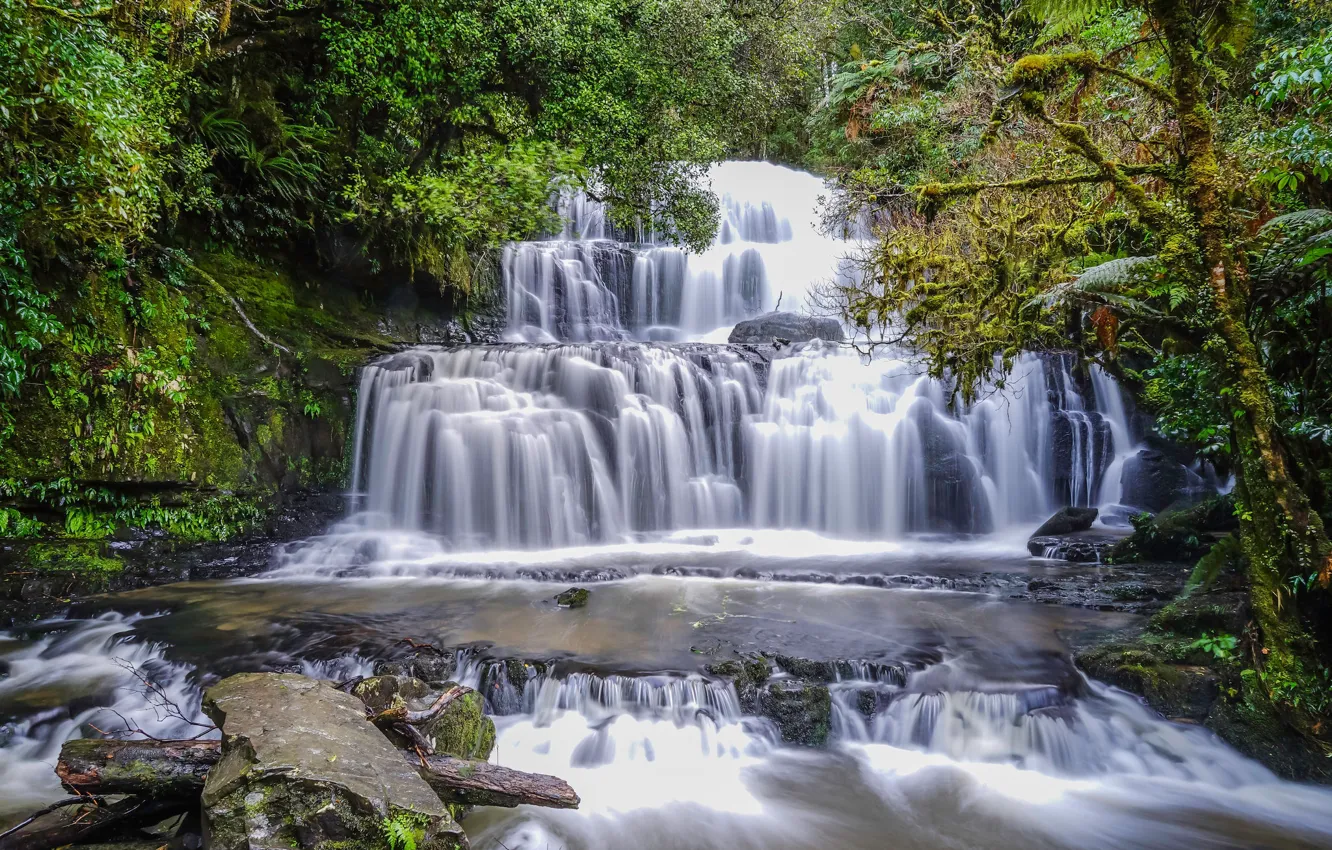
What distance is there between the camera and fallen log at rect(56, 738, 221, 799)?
308 centimetres

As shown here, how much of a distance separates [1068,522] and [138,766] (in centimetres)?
1042

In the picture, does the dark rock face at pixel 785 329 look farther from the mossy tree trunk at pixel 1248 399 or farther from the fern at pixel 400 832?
the fern at pixel 400 832

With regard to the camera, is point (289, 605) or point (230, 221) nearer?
point (289, 605)

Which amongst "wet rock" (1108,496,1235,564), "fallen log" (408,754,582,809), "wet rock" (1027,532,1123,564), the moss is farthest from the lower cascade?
"fallen log" (408,754,582,809)

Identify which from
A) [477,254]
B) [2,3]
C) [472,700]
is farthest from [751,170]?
[472,700]

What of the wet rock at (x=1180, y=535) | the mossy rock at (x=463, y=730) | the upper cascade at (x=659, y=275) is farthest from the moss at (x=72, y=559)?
the wet rock at (x=1180, y=535)

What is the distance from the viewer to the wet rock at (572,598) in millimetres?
7129

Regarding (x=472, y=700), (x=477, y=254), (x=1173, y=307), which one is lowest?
(x=472, y=700)

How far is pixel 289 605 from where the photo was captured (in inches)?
280

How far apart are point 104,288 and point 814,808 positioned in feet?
29.4

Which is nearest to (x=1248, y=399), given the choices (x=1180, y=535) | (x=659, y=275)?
(x=1180, y=535)

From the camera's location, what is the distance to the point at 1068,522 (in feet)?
32.6

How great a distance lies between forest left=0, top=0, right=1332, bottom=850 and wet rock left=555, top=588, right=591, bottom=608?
5.29ft

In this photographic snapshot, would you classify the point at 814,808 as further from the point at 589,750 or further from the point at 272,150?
the point at 272,150
